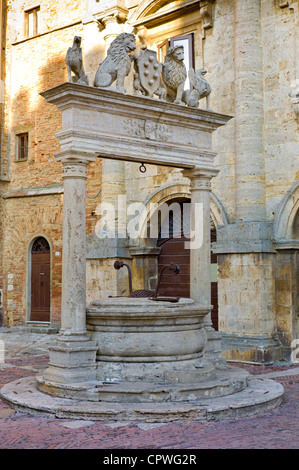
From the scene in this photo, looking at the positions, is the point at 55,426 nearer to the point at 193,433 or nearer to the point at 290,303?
the point at 193,433

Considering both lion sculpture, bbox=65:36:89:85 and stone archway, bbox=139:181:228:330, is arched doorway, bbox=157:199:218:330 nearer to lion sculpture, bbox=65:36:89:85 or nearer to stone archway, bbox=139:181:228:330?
stone archway, bbox=139:181:228:330

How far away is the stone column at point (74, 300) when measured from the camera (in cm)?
A: 674

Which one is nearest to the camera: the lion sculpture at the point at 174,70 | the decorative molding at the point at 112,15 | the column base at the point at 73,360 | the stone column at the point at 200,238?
the column base at the point at 73,360

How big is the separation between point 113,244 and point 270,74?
4833 millimetres

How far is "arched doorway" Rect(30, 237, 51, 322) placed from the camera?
50.8 ft

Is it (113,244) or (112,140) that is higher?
(112,140)

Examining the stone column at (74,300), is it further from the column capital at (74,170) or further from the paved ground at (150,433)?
the paved ground at (150,433)

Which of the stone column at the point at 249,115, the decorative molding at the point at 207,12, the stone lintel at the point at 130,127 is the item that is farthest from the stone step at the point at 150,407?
the decorative molding at the point at 207,12

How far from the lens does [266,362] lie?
10312 mm

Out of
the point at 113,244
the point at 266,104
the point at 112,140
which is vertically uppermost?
the point at 266,104

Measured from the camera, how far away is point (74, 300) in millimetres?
6922

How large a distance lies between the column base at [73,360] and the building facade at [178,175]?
4.43 meters

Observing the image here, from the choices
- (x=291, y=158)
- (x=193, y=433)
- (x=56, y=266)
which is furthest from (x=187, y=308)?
(x=56, y=266)

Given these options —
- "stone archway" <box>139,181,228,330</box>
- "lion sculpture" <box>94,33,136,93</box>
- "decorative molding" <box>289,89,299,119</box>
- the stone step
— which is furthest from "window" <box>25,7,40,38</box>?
the stone step
